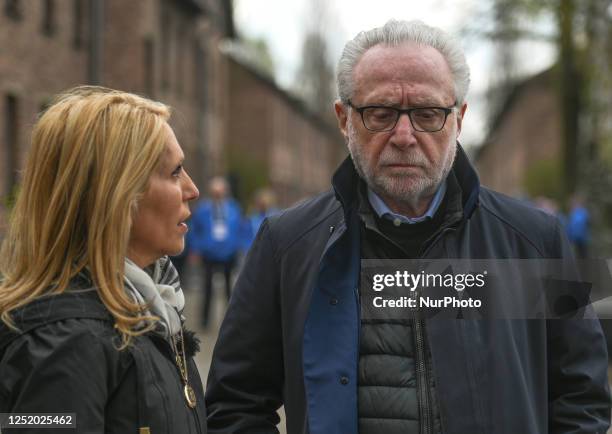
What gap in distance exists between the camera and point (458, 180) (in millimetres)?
3002

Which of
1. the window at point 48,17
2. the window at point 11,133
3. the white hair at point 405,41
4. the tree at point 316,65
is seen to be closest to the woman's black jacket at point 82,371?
the white hair at point 405,41

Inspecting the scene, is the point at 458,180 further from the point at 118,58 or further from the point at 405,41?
the point at 118,58

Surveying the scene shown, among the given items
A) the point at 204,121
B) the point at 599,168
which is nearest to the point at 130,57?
the point at 204,121

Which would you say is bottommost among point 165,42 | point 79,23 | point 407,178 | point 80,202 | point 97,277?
point 97,277

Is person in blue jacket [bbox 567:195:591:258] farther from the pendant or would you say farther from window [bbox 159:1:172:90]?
the pendant

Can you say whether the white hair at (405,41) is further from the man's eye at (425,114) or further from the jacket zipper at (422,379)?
the jacket zipper at (422,379)

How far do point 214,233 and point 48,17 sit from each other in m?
8.07

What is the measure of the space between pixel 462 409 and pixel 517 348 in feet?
0.78

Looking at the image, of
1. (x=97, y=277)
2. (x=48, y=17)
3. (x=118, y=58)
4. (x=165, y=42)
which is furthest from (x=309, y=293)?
(x=165, y=42)

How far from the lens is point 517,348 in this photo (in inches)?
110

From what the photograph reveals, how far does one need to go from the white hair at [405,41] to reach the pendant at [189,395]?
3.43 ft

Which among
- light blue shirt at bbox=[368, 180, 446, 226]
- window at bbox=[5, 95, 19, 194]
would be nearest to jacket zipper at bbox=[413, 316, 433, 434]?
light blue shirt at bbox=[368, 180, 446, 226]

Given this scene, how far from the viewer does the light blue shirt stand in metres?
2.92

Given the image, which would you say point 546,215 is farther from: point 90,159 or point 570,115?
point 570,115
